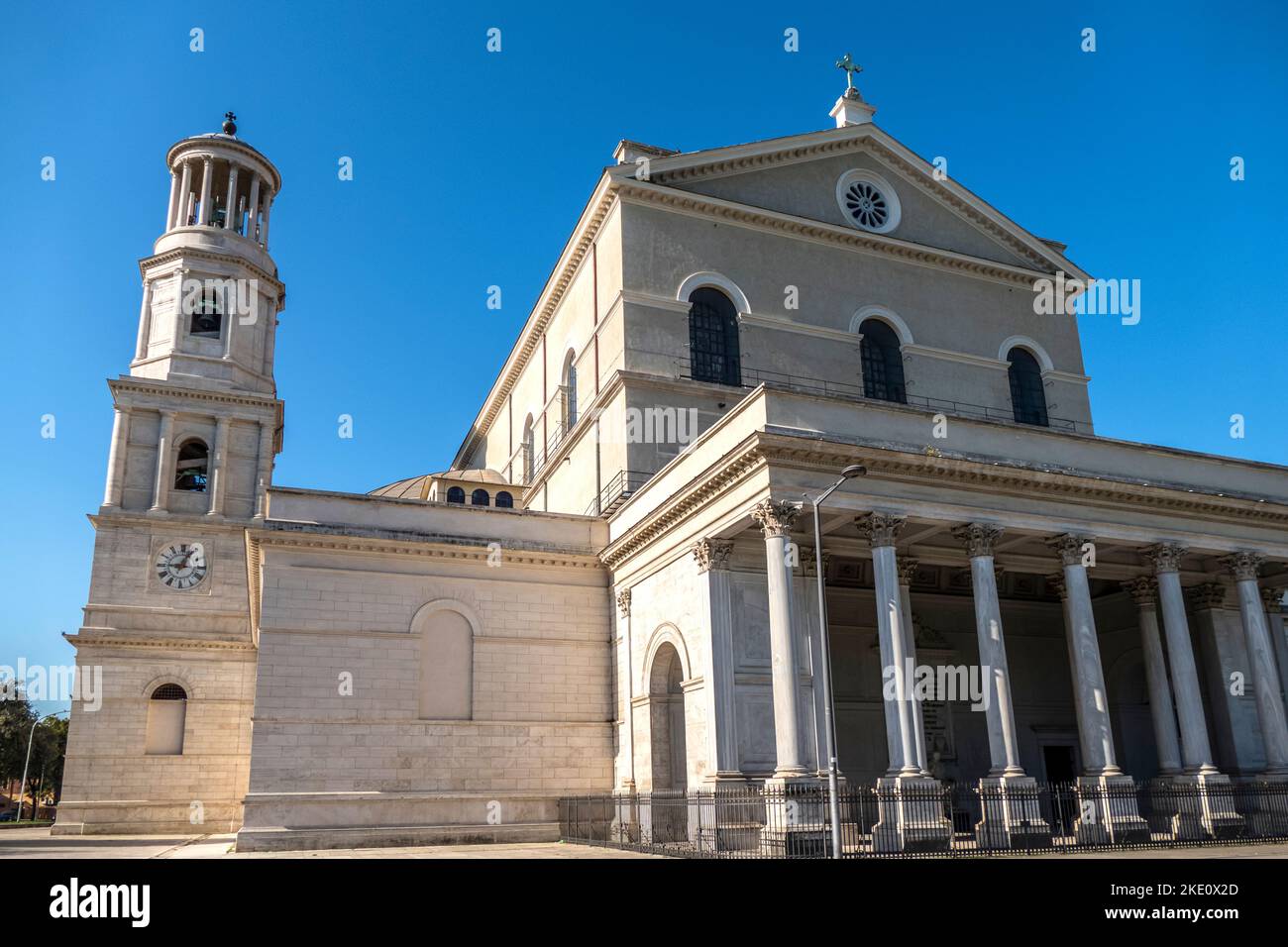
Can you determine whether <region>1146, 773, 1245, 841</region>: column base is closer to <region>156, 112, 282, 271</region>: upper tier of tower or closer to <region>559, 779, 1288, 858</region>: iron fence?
<region>559, 779, 1288, 858</region>: iron fence

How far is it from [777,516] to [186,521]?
Answer: 94.5 feet

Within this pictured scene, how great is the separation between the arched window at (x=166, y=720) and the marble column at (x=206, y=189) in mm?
19684

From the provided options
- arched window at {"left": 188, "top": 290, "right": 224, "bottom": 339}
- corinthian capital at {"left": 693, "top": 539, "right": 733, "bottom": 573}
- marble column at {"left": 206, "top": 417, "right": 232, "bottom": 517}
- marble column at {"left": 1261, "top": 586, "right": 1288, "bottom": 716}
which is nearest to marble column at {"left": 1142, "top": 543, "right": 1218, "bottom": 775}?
marble column at {"left": 1261, "top": 586, "right": 1288, "bottom": 716}

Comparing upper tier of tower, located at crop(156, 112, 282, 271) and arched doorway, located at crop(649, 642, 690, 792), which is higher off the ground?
upper tier of tower, located at crop(156, 112, 282, 271)

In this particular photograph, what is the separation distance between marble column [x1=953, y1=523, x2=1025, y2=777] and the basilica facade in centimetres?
7

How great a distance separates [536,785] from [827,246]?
758 inches

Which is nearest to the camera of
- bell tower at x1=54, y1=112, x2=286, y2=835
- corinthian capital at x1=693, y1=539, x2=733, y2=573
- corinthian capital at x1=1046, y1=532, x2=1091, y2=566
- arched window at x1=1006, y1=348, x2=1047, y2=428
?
corinthian capital at x1=693, y1=539, x2=733, y2=573

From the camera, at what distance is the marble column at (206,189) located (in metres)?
43.6

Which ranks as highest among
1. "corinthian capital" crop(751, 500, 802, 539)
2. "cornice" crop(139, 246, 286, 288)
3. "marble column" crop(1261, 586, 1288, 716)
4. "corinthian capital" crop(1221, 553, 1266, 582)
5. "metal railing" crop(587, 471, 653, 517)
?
"cornice" crop(139, 246, 286, 288)

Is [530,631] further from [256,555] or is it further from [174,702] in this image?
[174,702]

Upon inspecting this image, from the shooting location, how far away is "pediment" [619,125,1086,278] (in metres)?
32.7

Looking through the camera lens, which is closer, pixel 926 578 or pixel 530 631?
pixel 530 631
